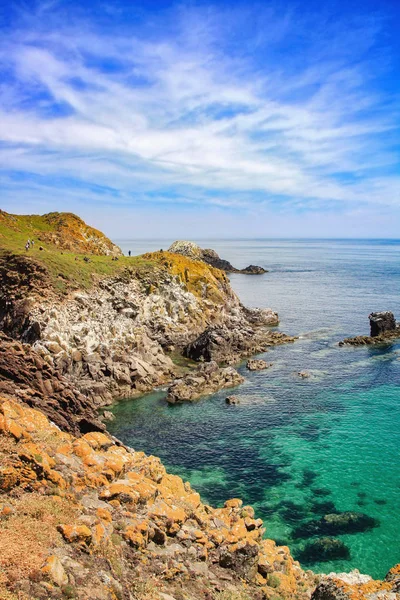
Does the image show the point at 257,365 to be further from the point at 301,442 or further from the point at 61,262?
the point at 61,262

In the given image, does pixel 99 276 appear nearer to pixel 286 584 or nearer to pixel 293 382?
pixel 293 382

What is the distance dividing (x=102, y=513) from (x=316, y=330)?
267 feet

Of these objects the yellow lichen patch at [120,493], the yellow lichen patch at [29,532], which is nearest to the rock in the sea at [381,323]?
the yellow lichen patch at [120,493]

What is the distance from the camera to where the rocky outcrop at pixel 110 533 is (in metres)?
14.1

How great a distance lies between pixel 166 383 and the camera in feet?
206

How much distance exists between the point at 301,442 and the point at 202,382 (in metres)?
19.6

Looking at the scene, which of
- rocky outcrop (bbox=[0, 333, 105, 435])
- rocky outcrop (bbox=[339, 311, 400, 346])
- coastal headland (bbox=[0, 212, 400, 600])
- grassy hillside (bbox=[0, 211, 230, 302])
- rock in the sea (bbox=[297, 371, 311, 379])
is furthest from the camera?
rocky outcrop (bbox=[339, 311, 400, 346])

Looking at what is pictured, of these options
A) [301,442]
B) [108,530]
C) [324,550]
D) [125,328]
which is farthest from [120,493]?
[125,328]

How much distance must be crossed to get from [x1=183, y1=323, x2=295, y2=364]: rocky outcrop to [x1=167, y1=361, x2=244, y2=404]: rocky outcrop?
598 centimetres

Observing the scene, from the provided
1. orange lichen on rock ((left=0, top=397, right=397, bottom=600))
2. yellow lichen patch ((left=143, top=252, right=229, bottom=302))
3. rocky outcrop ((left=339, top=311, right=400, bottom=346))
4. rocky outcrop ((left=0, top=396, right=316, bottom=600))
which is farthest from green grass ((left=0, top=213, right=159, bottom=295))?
rocky outcrop ((left=0, top=396, right=316, bottom=600))

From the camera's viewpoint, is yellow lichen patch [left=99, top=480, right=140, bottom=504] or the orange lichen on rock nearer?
the orange lichen on rock

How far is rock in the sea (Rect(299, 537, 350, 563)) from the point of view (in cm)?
2841

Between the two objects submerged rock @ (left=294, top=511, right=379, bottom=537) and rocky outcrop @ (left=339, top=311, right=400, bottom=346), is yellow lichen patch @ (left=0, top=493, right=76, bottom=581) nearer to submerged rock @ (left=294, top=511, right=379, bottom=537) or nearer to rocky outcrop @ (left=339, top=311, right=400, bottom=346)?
submerged rock @ (left=294, top=511, right=379, bottom=537)

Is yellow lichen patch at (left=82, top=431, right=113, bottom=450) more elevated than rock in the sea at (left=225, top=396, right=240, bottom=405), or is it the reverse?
yellow lichen patch at (left=82, top=431, right=113, bottom=450)
